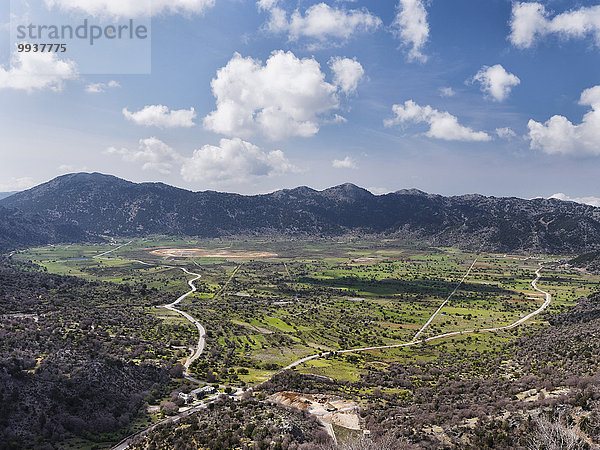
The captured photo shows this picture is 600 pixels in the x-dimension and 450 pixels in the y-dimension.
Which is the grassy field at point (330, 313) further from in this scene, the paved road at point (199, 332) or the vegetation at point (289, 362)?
the paved road at point (199, 332)

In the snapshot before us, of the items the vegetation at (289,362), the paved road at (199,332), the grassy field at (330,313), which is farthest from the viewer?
the grassy field at (330,313)

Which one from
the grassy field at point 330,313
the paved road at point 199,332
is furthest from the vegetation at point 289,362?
the paved road at point 199,332

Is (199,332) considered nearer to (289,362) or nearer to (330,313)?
(289,362)

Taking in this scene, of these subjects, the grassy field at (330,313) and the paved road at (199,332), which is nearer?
the paved road at (199,332)

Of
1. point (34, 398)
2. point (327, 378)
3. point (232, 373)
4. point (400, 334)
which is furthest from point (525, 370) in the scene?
point (34, 398)

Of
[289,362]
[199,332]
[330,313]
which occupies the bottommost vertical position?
[330,313]

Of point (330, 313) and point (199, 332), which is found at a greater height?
point (199, 332)

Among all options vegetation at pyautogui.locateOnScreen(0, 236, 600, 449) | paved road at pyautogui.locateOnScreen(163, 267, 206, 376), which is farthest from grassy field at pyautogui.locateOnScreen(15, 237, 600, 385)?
paved road at pyautogui.locateOnScreen(163, 267, 206, 376)

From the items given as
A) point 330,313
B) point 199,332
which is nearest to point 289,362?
point 199,332

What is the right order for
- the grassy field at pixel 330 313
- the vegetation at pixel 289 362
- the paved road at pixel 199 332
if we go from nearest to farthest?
the vegetation at pixel 289 362, the paved road at pixel 199 332, the grassy field at pixel 330 313

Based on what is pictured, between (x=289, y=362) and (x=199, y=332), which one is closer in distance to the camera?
(x=289, y=362)

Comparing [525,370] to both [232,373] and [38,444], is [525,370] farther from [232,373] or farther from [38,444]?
[38,444]
